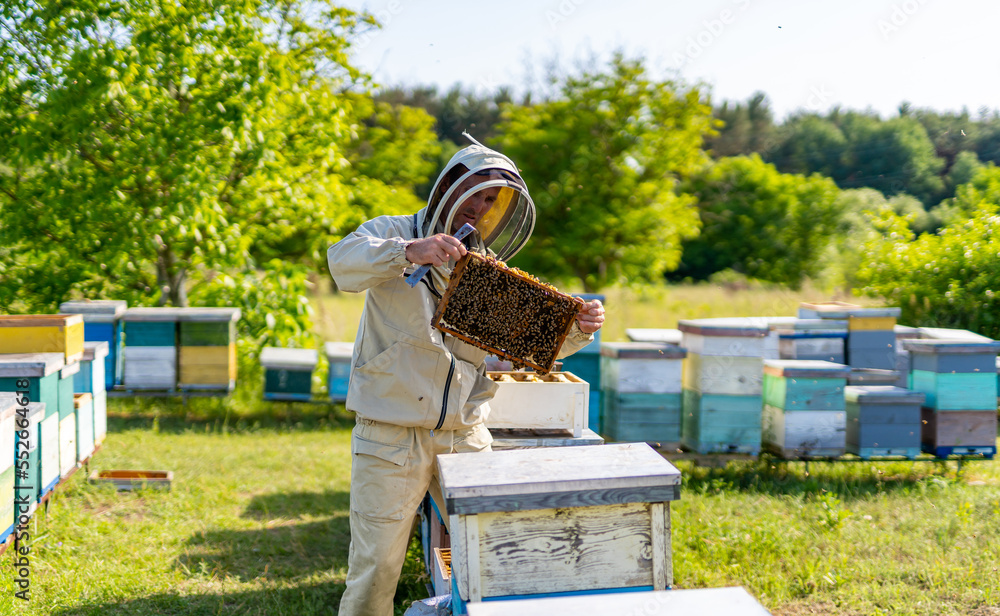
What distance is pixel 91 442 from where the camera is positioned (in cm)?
494

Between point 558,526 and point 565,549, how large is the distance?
73mm

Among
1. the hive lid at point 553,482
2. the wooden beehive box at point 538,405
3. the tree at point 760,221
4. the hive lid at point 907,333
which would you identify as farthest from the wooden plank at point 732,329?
the tree at point 760,221

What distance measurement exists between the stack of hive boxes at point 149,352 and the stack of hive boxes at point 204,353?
0.41 feet

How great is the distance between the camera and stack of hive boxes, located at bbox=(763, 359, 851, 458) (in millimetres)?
5535

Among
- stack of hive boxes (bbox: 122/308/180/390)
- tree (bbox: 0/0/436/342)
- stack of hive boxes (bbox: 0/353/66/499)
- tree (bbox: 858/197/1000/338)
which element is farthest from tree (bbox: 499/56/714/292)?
stack of hive boxes (bbox: 0/353/66/499)

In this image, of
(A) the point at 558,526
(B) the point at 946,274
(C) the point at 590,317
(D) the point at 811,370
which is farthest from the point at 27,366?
(B) the point at 946,274

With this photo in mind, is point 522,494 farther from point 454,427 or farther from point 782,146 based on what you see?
point 782,146

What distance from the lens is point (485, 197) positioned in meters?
2.88

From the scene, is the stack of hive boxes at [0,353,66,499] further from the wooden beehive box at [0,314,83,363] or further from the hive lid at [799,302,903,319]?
the hive lid at [799,302,903,319]

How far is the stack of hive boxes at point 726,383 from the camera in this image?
548 centimetres

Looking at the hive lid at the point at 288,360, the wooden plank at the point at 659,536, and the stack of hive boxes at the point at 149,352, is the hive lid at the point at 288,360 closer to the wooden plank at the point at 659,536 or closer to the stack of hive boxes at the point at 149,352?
the stack of hive boxes at the point at 149,352

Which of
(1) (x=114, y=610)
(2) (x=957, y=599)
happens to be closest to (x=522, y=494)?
(1) (x=114, y=610)

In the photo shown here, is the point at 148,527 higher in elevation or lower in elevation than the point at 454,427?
lower

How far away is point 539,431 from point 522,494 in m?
1.75
